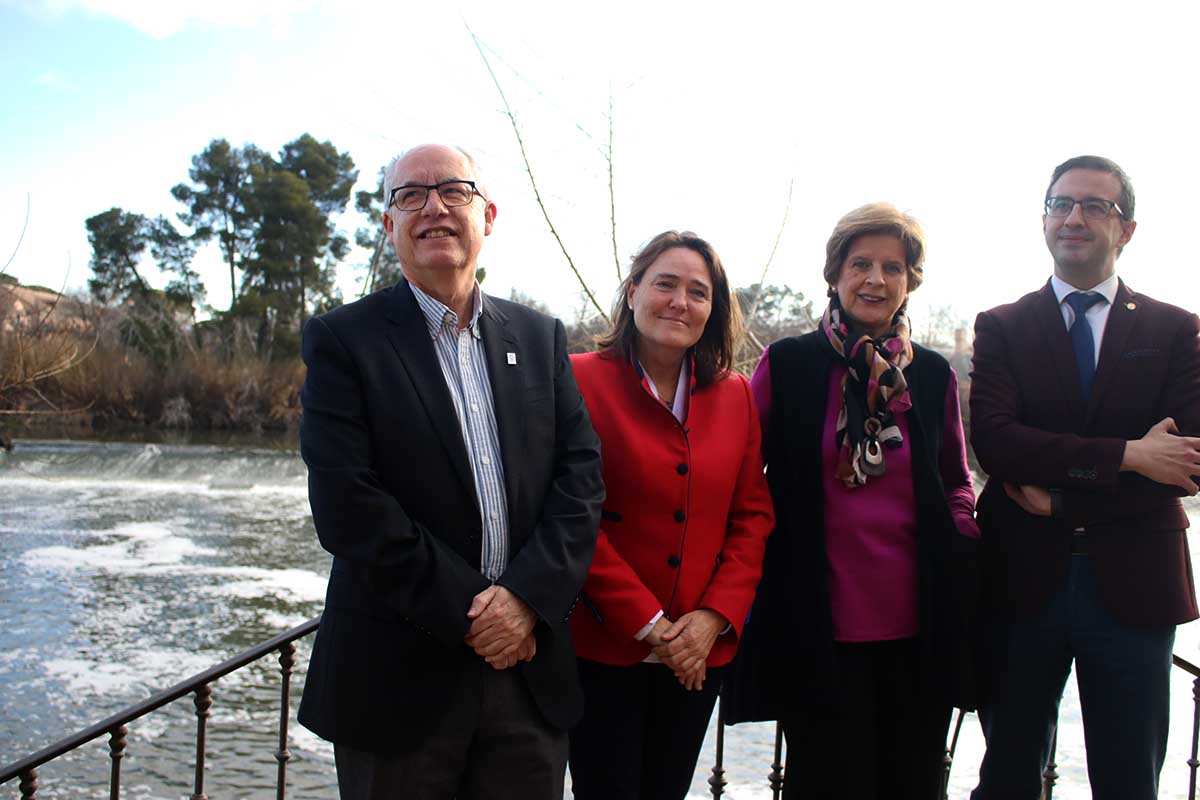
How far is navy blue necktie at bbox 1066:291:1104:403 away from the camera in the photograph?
2371 millimetres

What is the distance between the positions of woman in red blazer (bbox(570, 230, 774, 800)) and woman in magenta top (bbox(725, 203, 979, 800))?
130 mm

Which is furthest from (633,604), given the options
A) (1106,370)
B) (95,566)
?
(95,566)

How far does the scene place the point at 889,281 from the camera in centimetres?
237

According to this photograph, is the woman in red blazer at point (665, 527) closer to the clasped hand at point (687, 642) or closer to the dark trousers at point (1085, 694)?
the clasped hand at point (687, 642)

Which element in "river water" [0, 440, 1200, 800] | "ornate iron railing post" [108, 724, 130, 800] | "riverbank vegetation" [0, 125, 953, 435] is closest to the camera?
"ornate iron railing post" [108, 724, 130, 800]

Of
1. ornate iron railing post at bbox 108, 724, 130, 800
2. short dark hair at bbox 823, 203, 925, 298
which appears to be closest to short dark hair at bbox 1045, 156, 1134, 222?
short dark hair at bbox 823, 203, 925, 298

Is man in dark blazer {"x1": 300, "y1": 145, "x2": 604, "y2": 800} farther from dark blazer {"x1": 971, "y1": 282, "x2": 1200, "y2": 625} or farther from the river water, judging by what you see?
the river water

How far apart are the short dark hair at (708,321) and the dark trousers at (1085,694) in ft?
3.36

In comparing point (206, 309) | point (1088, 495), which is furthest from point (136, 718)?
point (206, 309)

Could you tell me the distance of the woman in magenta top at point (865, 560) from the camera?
2.23 metres

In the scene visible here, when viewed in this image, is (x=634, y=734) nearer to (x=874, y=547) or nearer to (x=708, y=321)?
(x=874, y=547)

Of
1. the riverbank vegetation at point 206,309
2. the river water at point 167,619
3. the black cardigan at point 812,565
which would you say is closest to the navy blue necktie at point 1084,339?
the black cardigan at point 812,565

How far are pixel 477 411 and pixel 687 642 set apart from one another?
0.75 metres

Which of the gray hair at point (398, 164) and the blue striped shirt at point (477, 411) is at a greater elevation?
the gray hair at point (398, 164)
